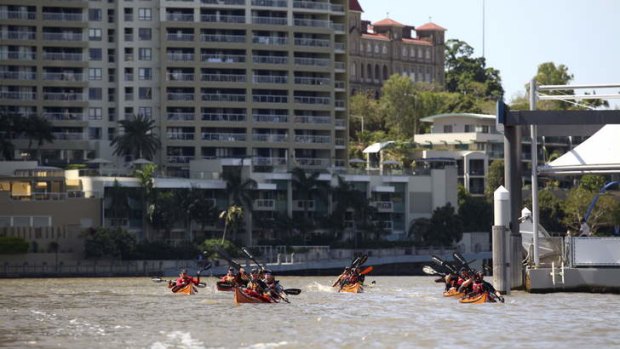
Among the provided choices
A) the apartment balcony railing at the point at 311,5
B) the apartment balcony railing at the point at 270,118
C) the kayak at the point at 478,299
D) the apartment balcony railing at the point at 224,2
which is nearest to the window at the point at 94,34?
the apartment balcony railing at the point at 224,2

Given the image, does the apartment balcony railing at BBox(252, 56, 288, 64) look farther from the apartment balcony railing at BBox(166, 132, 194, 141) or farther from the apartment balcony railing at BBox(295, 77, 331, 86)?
the apartment balcony railing at BBox(166, 132, 194, 141)

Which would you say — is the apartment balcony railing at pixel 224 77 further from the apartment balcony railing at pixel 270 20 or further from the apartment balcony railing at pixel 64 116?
the apartment balcony railing at pixel 64 116

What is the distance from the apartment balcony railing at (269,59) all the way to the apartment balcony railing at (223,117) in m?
5.23

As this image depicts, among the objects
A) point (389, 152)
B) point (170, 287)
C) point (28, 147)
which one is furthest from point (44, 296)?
point (389, 152)

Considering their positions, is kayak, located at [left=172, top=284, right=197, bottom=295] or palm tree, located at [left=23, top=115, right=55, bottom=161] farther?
palm tree, located at [left=23, top=115, right=55, bottom=161]

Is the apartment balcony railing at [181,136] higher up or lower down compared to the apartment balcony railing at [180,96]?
lower down

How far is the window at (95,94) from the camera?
168 m

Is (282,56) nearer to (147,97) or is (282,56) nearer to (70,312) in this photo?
(147,97)

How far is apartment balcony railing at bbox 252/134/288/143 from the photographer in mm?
168625

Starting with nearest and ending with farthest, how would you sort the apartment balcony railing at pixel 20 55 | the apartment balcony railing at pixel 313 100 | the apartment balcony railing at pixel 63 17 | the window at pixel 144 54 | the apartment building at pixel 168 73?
A: the apartment balcony railing at pixel 20 55, the apartment balcony railing at pixel 63 17, the apartment building at pixel 168 73, the window at pixel 144 54, the apartment balcony railing at pixel 313 100

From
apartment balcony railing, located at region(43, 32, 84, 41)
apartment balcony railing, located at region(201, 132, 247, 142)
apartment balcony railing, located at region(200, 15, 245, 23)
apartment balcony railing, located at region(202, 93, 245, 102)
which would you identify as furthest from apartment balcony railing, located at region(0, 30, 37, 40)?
apartment balcony railing, located at region(201, 132, 247, 142)

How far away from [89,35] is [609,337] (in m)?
112

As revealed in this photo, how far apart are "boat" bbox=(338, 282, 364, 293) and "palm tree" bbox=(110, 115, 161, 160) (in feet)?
229

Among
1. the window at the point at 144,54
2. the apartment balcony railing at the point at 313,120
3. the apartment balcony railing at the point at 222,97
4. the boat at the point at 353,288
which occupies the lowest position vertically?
the boat at the point at 353,288
